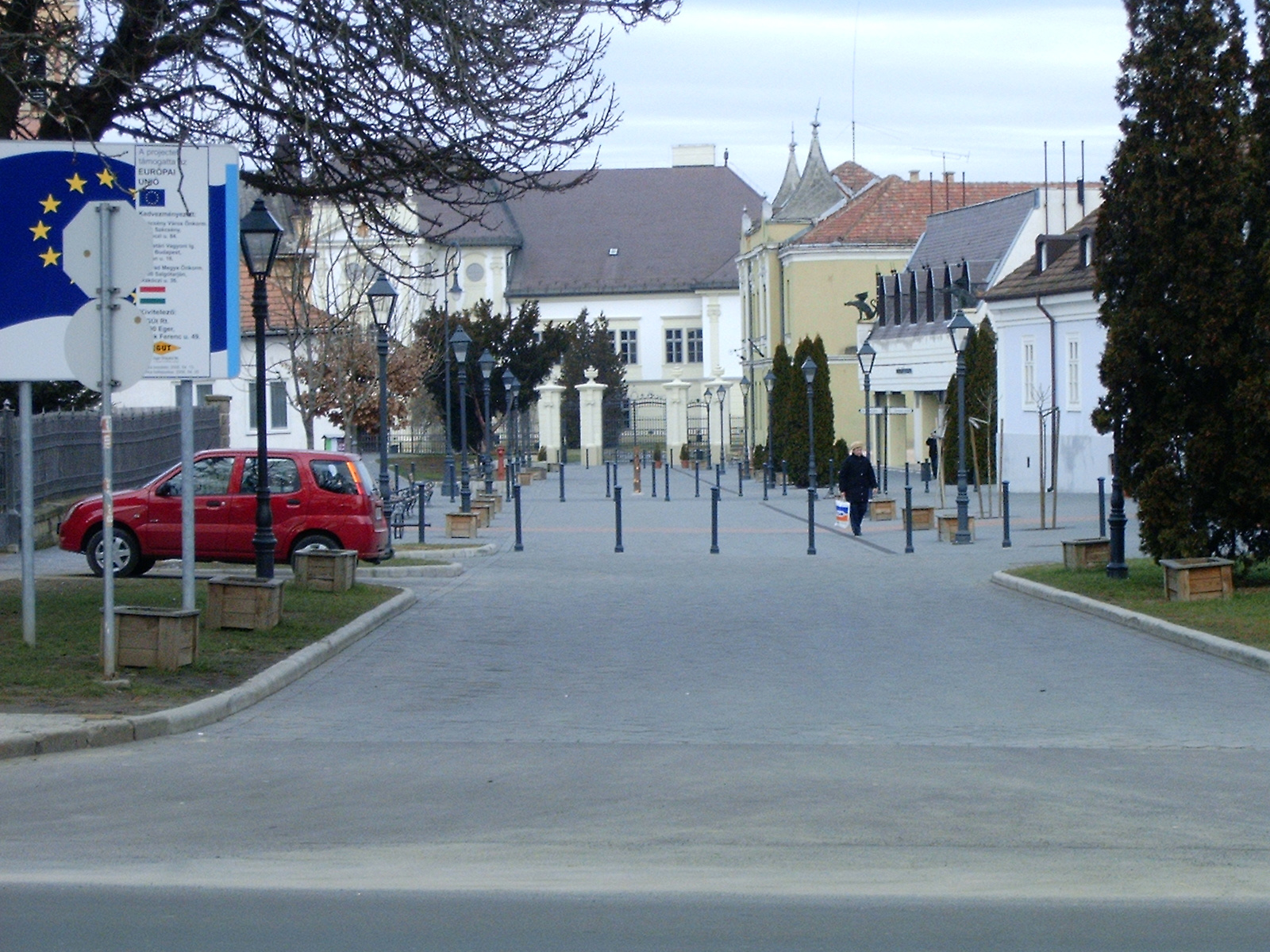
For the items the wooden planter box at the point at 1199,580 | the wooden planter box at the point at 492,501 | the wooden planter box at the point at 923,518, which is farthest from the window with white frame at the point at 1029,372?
the wooden planter box at the point at 1199,580

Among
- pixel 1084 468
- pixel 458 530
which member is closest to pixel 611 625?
pixel 458 530

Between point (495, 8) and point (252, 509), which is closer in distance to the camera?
point (495, 8)

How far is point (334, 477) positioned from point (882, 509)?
1762 cm

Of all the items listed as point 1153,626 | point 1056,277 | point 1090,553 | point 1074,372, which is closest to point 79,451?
point 1090,553

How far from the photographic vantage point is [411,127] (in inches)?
553

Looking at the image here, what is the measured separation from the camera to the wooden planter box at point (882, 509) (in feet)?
118

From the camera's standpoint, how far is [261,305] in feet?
55.5

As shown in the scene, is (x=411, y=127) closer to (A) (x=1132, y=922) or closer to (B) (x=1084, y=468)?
(A) (x=1132, y=922)

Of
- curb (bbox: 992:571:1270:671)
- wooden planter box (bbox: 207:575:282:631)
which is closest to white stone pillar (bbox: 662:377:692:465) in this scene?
curb (bbox: 992:571:1270:671)

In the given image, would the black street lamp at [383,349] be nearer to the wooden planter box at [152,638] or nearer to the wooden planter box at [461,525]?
the wooden planter box at [461,525]

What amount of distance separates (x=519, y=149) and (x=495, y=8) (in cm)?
130

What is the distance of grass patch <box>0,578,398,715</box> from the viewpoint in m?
10.6

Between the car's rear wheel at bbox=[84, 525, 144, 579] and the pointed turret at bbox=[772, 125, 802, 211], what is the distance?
57052 mm

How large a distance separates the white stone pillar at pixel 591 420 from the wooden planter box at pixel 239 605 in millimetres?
60954
